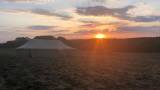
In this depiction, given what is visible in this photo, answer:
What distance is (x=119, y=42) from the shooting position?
118 metres

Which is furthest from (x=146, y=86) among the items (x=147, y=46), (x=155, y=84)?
(x=147, y=46)

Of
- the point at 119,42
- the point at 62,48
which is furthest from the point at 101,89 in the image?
the point at 119,42

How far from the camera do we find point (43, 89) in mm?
16641

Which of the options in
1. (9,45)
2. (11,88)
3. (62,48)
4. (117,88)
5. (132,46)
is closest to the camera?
(11,88)

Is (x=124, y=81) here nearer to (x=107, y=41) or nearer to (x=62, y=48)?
(x=62, y=48)

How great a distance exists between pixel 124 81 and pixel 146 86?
2.18 metres

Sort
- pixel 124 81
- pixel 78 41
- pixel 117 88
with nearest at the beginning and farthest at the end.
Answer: pixel 117 88 < pixel 124 81 < pixel 78 41

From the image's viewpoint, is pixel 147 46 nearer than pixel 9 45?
Yes

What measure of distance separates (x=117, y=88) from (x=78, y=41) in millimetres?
108106

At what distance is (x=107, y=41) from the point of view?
12350 cm

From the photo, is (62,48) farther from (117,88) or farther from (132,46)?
(132,46)

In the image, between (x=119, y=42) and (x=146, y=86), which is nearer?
(x=146, y=86)

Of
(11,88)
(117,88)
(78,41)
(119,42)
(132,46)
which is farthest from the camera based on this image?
(78,41)

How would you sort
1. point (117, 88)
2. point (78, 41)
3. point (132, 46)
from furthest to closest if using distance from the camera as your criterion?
point (78, 41) → point (132, 46) → point (117, 88)
